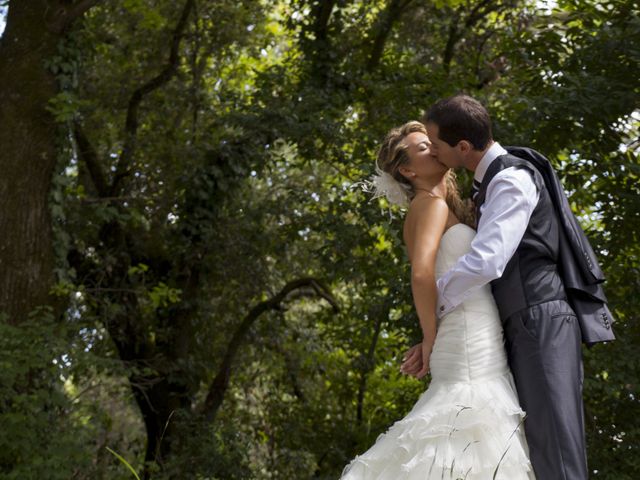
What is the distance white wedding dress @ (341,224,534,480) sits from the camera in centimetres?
324

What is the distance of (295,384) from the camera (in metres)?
12.0

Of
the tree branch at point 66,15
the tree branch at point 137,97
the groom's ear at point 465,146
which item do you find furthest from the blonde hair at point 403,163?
the tree branch at point 137,97

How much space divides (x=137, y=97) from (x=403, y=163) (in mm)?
8321

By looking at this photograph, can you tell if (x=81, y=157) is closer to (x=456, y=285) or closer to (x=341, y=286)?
(x=341, y=286)

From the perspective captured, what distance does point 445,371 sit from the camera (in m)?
3.47

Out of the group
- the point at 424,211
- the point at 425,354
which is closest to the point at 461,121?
the point at 424,211

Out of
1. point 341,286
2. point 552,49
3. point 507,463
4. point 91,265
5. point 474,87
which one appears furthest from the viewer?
point 341,286

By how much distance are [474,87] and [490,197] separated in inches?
351

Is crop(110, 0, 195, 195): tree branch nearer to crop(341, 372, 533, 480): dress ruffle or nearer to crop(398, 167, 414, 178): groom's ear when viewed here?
crop(398, 167, 414, 178): groom's ear

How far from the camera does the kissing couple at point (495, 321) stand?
10.6 ft

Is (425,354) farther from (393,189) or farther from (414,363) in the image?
(393,189)

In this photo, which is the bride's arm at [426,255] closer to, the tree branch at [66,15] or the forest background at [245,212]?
the forest background at [245,212]

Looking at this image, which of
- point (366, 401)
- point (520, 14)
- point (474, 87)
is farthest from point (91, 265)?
point (520, 14)

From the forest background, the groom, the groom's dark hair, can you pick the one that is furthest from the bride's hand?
the forest background
